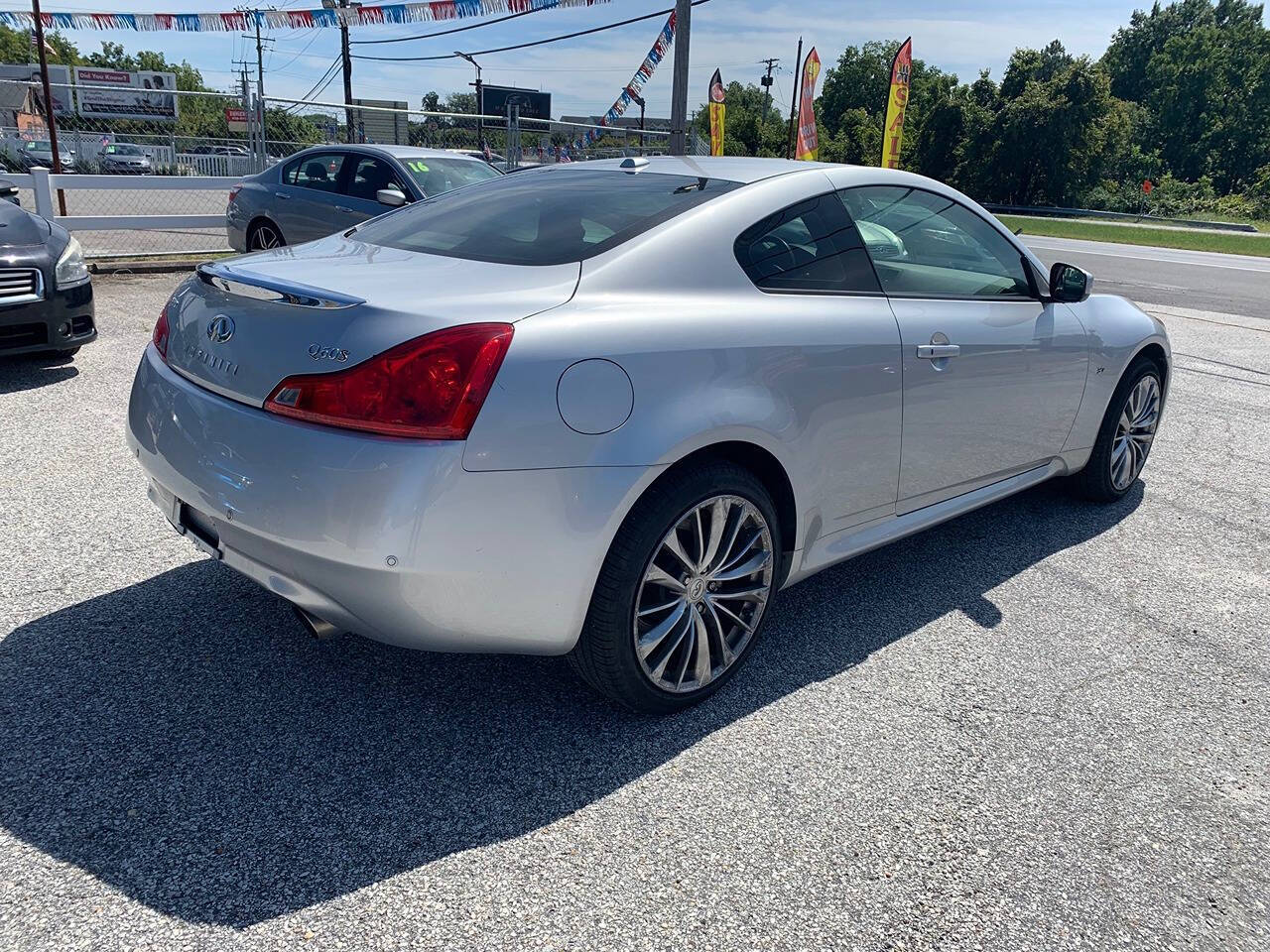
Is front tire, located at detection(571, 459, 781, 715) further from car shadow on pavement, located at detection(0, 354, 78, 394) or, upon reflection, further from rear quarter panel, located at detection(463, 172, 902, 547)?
car shadow on pavement, located at detection(0, 354, 78, 394)

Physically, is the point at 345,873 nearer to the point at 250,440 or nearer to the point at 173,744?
the point at 173,744

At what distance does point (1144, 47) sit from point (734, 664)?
102129mm

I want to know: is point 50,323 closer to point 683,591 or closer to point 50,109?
point 683,591

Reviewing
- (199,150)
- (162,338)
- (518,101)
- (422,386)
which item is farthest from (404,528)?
(518,101)

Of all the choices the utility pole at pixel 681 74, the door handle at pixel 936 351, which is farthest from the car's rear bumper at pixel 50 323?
the utility pole at pixel 681 74

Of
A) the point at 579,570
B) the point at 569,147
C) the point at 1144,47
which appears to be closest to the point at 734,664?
the point at 579,570

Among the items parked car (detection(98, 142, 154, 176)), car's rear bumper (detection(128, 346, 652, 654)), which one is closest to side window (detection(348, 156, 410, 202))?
car's rear bumper (detection(128, 346, 652, 654))

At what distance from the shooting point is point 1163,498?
510 cm

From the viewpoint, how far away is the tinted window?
9.23 meters

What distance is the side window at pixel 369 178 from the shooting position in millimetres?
9344

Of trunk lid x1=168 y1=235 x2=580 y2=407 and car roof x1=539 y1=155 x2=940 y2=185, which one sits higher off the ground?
car roof x1=539 y1=155 x2=940 y2=185

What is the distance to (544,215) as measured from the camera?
3.19 meters

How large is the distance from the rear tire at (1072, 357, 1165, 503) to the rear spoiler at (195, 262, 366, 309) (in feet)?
12.1

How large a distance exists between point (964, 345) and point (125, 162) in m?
29.3
